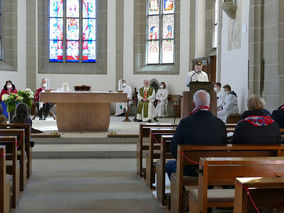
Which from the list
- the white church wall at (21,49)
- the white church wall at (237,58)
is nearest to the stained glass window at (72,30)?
the white church wall at (21,49)

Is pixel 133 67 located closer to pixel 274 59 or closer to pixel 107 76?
pixel 107 76

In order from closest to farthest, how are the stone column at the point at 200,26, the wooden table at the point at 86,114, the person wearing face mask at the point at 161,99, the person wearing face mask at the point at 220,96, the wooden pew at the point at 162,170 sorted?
the wooden pew at the point at 162,170, the wooden table at the point at 86,114, the person wearing face mask at the point at 220,96, the stone column at the point at 200,26, the person wearing face mask at the point at 161,99

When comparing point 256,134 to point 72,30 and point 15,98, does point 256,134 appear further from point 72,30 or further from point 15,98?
point 72,30

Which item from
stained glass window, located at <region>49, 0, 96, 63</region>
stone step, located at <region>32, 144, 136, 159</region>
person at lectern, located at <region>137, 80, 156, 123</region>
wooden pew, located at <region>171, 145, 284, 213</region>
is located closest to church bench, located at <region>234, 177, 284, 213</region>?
wooden pew, located at <region>171, 145, 284, 213</region>

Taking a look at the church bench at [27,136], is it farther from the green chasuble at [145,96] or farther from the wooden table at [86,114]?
the green chasuble at [145,96]

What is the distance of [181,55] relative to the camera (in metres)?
16.4

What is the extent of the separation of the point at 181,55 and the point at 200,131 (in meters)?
12.3

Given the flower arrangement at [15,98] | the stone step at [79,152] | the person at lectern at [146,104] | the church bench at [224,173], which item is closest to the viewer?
the church bench at [224,173]

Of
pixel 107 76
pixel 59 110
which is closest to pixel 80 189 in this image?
pixel 59 110

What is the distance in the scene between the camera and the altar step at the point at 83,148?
8164 millimetres

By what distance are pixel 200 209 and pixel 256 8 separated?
7.13m

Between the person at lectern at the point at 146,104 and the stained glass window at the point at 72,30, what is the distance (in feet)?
15.0

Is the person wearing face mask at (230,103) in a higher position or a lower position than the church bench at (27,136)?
higher

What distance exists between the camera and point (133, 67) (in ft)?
56.5
